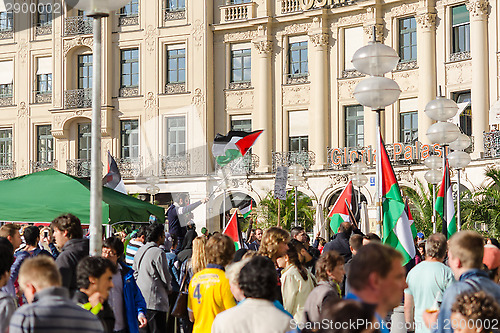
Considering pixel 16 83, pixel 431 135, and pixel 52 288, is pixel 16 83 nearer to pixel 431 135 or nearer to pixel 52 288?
pixel 431 135

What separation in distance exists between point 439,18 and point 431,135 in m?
19.9

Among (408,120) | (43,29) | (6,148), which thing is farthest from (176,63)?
(408,120)

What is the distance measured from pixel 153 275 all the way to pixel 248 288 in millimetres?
4849

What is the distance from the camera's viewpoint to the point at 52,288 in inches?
182

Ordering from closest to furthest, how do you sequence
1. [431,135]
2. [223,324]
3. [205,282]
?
[223,324] → [205,282] → [431,135]

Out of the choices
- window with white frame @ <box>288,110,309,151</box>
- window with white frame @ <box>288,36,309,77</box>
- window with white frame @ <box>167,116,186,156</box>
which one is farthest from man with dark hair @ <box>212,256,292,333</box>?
window with white frame @ <box>167,116,186,156</box>

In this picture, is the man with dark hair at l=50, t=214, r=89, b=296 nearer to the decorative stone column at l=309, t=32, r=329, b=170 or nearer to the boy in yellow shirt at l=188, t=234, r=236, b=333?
the boy in yellow shirt at l=188, t=234, r=236, b=333

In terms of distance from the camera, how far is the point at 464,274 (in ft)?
18.7

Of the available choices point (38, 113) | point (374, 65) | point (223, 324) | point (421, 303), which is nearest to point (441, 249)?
point (421, 303)

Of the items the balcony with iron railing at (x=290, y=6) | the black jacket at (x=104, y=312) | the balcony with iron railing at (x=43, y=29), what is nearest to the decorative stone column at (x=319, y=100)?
the balcony with iron railing at (x=290, y=6)

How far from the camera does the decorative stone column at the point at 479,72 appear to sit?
31406 mm

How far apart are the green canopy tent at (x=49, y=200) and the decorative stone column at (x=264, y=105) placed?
24.2 metres

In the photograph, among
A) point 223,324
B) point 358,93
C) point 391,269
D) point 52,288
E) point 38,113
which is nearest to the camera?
point 391,269

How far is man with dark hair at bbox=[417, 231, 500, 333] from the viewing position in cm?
548
